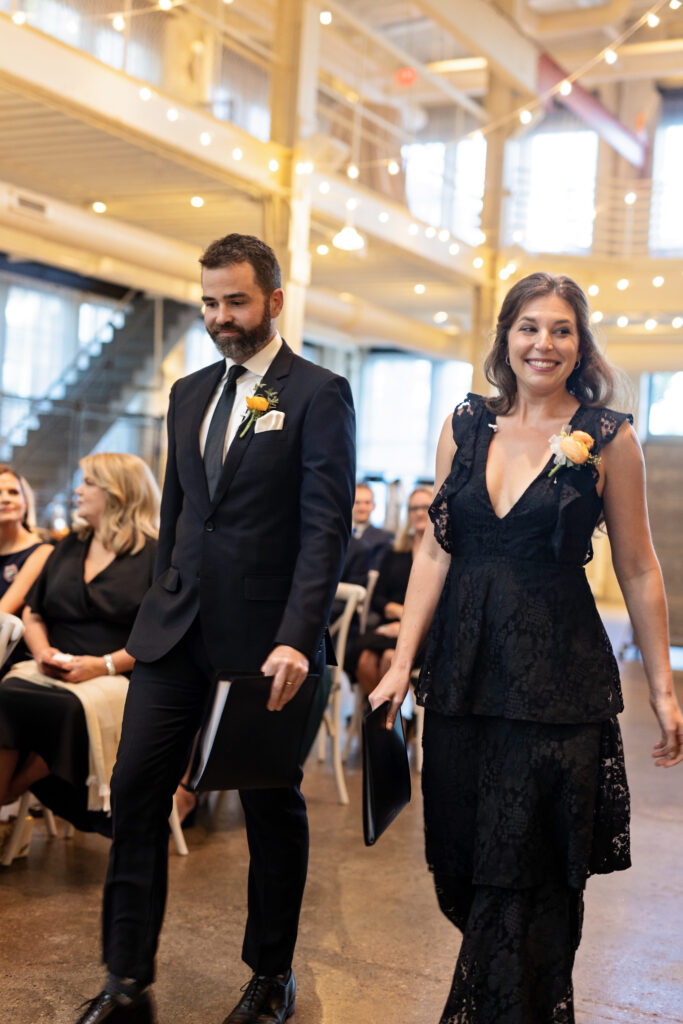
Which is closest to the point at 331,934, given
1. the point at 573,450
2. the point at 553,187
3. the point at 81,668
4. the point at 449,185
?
the point at 81,668

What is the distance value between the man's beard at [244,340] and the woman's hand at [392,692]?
76 cm

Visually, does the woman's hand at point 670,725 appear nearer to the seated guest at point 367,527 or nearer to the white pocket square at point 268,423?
the white pocket square at point 268,423

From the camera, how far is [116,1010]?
2.34 metres

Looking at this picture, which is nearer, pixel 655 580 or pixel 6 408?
pixel 655 580

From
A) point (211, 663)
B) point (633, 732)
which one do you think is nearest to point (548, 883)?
point (211, 663)

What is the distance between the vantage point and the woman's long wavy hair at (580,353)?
7.66 feet

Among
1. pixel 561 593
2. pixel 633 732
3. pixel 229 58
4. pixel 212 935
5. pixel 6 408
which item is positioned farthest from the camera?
pixel 6 408

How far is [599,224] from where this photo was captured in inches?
595

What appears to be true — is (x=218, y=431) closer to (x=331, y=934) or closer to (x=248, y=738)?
(x=248, y=738)

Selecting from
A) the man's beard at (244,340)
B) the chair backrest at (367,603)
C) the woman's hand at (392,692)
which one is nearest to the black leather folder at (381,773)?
the woman's hand at (392,692)

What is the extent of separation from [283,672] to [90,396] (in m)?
13.2

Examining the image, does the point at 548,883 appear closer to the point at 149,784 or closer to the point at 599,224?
the point at 149,784

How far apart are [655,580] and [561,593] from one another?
24cm

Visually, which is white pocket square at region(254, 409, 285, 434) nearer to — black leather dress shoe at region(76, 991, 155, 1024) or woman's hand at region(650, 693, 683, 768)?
woman's hand at region(650, 693, 683, 768)
